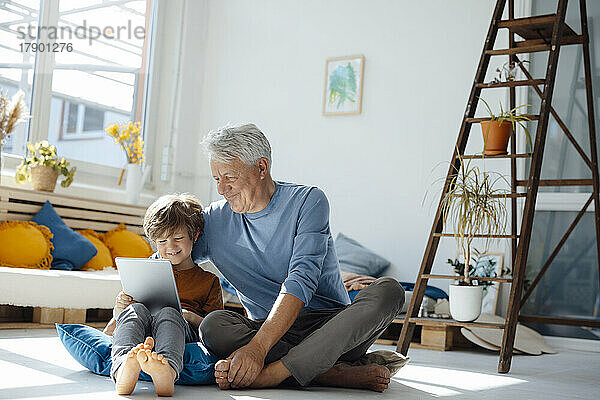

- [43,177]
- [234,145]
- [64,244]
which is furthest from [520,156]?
[43,177]

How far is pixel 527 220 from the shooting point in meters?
3.34

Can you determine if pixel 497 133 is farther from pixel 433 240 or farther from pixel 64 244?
pixel 64 244

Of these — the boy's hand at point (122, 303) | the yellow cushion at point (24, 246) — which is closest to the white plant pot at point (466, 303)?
the boy's hand at point (122, 303)

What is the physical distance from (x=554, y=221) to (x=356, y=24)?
2.18m

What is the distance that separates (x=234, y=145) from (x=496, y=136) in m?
1.76

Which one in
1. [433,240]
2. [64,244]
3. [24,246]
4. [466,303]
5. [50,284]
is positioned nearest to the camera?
[466,303]

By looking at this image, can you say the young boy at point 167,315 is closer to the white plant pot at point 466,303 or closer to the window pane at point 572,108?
the white plant pot at point 466,303

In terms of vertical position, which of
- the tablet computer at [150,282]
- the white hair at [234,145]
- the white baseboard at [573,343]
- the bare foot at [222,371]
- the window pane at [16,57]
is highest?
the window pane at [16,57]

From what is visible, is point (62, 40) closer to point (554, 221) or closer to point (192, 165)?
point (192, 165)

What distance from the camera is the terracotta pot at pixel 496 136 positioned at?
3.58 meters

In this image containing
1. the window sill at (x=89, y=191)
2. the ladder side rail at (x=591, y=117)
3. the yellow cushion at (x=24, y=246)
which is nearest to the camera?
the ladder side rail at (x=591, y=117)

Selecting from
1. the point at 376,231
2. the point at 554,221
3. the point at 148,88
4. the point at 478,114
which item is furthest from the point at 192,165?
the point at 554,221

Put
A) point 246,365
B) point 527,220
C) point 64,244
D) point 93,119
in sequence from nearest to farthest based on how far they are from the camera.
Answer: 1. point 246,365
2. point 527,220
3. point 64,244
4. point 93,119

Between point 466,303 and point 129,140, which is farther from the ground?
point 129,140
